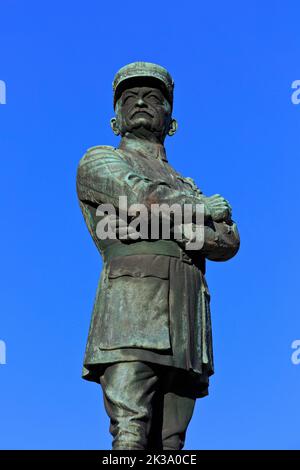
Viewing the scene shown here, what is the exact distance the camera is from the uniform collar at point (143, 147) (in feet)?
38.3

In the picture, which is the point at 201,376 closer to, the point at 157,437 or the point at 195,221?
the point at 157,437

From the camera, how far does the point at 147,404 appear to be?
33.8 ft

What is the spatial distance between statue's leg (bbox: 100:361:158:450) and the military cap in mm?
2968

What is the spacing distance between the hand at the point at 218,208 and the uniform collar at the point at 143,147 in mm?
833

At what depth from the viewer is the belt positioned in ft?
35.6

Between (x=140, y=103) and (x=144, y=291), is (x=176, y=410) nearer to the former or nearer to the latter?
(x=144, y=291)

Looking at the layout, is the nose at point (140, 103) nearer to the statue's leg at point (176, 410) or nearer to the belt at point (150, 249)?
the belt at point (150, 249)

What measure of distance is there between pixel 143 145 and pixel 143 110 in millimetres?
352

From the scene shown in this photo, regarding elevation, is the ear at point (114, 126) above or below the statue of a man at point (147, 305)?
above

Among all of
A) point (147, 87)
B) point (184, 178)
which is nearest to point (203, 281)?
point (184, 178)

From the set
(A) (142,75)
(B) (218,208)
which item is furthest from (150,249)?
(A) (142,75)

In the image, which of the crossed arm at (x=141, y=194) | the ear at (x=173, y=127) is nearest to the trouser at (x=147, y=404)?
the crossed arm at (x=141, y=194)
